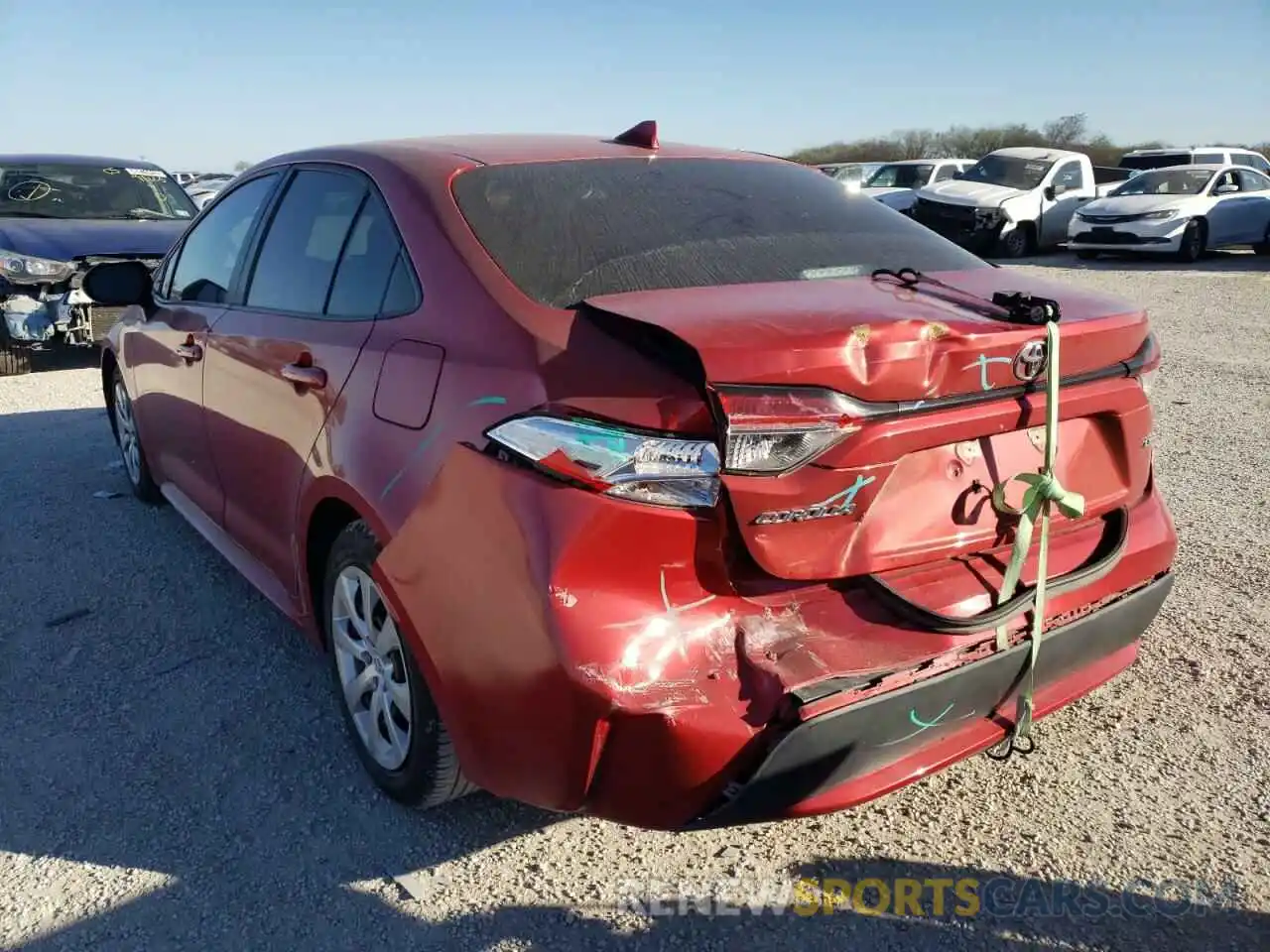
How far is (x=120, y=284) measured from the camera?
13.9 feet

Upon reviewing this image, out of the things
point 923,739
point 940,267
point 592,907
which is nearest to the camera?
point 923,739

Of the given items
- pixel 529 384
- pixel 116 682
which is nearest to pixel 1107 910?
pixel 529 384

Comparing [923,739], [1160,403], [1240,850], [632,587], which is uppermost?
[632,587]

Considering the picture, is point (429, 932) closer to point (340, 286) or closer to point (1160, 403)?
point (340, 286)

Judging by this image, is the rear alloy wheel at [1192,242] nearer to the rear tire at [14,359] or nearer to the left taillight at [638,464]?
the rear tire at [14,359]

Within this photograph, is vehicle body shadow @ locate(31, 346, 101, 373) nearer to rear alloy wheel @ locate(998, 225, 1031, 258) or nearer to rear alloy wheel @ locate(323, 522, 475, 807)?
rear alloy wheel @ locate(323, 522, 475, 807)

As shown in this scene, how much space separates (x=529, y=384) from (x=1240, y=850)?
2.01 metres

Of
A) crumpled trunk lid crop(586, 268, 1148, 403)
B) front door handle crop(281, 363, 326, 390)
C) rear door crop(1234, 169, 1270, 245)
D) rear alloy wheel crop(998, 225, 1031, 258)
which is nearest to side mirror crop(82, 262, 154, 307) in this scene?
front door handle crop(281, 363, 326, 390)

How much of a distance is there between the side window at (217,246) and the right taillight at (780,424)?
2.35m

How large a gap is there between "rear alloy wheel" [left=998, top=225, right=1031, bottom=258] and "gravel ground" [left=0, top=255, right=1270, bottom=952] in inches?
576

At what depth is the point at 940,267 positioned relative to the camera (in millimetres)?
2672

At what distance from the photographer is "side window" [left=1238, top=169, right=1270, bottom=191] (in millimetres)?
17031

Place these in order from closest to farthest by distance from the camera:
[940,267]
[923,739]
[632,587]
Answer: [632,587], [923,739], [940,267]

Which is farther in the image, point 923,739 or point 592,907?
→ point 592,907
